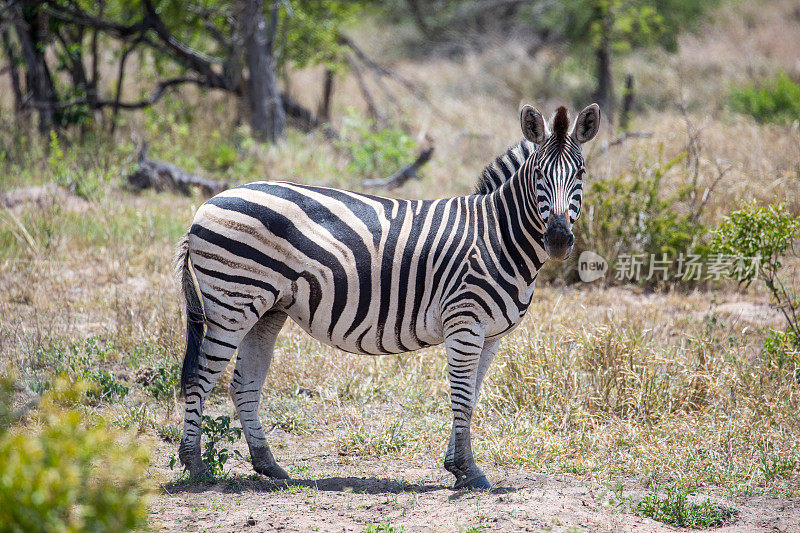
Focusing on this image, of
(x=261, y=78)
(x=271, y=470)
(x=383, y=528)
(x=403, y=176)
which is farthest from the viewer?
(x=261, y=78)

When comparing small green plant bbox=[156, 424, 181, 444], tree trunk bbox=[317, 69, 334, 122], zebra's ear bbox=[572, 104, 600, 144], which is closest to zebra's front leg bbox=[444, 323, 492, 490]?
zebra's ear bbox=[572, 104, 600, 144]

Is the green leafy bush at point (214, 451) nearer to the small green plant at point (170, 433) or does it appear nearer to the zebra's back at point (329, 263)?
the small green plant at point (170, 433)

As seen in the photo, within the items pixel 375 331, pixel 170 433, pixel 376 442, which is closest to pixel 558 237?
pixel 375 331

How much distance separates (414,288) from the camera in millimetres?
4625

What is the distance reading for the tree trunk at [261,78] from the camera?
12258 millimetres

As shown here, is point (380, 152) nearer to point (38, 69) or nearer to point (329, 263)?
point (38, 69)

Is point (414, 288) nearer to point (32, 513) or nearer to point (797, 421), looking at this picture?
point (32, 513)

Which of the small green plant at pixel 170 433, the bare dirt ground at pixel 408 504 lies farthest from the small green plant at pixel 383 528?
the small green plant at pixel 170 433

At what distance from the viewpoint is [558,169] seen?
4270mm

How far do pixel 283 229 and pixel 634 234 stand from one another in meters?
5.47

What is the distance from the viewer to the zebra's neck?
14.8 ft

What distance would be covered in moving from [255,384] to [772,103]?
13.4 metres

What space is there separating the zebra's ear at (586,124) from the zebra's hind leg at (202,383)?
2.41 metres

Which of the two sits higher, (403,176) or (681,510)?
(403,176)
